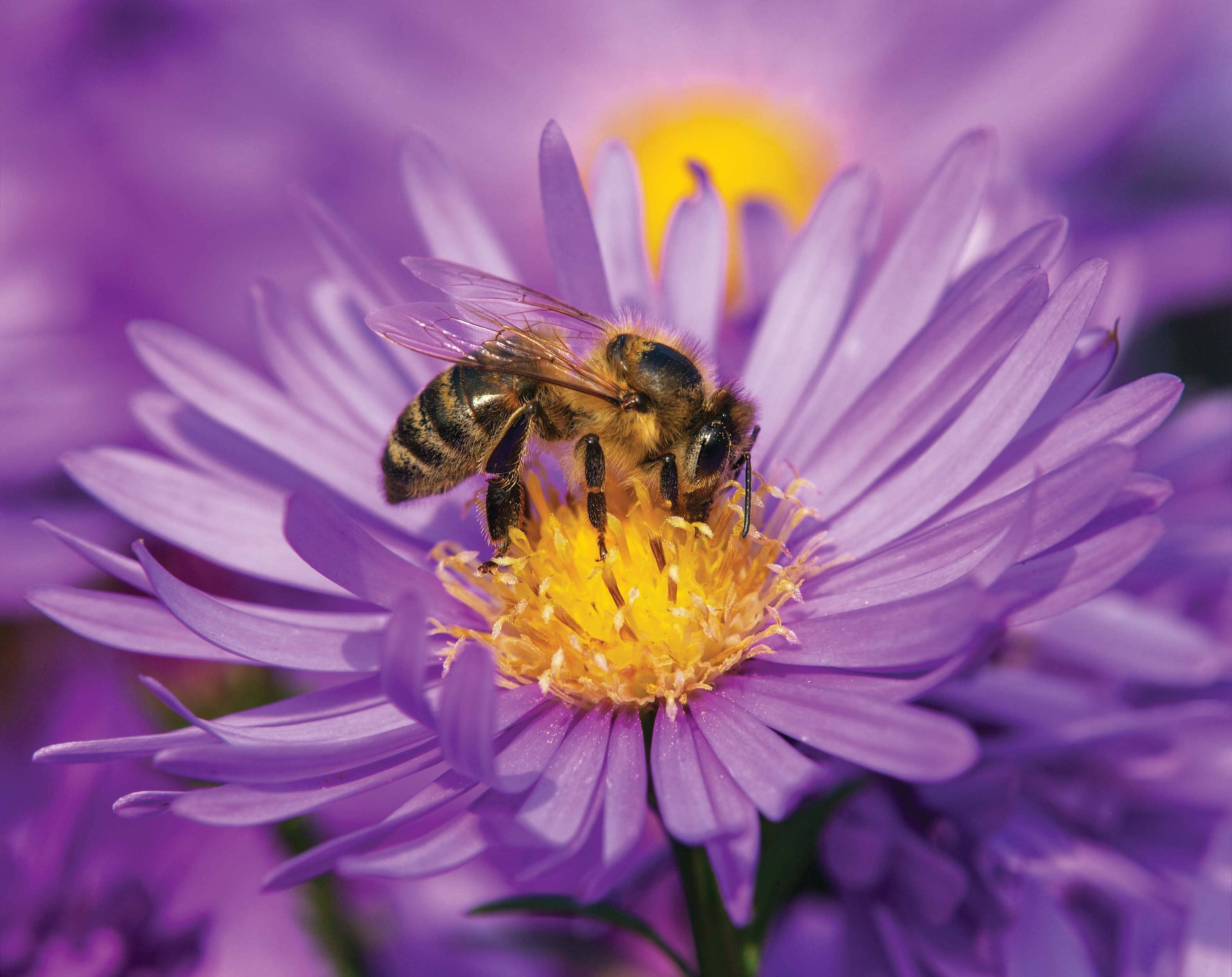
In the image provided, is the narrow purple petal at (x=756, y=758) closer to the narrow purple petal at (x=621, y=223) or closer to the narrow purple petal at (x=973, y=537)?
the narrow purple petal at (x=973, y=537)

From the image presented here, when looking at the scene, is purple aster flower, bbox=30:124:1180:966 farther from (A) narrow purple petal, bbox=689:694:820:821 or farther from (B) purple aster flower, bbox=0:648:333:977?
(B) purple aster flower, bbox=0:648:333:977

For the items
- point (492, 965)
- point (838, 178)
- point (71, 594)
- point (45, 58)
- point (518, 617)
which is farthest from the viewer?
point (45, 58)

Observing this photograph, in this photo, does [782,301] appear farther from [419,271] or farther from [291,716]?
[291,716]

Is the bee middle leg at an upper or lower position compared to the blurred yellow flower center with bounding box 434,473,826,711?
upper

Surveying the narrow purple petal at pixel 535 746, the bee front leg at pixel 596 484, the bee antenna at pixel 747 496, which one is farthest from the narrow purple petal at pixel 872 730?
the bee front leg at pixel 596 484

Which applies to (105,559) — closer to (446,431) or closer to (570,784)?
(446,431)

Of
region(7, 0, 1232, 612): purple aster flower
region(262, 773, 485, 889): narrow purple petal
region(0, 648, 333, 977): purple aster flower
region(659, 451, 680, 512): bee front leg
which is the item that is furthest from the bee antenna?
region(7, 0, 1232, 612): purple aster flower

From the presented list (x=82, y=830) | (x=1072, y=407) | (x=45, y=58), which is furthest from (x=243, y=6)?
(x=1072, y=407)
